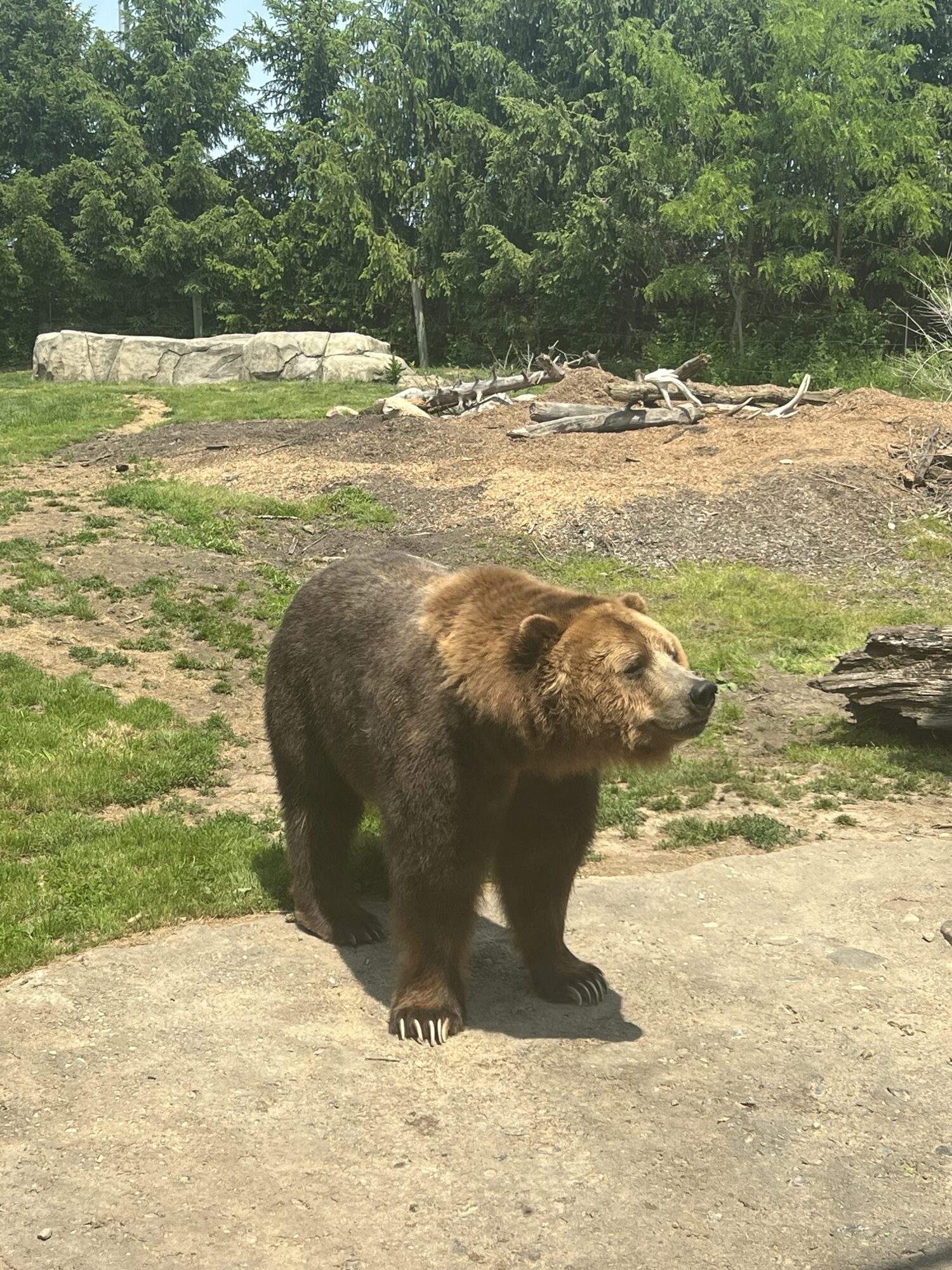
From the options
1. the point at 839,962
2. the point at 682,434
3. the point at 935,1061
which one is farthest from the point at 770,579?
the point at 935,1061

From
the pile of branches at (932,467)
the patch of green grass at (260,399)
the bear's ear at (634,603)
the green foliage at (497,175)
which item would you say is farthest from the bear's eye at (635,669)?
the green foliage at (497,175)

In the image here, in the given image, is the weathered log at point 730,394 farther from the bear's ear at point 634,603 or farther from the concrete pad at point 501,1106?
the bear's ear at point 634,603

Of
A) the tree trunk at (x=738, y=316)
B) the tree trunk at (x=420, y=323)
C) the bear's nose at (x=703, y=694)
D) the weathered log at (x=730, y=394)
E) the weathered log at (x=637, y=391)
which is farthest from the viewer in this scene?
the tree trunk at (x=420, y=323)

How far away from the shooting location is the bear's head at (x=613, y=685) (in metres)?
3.43

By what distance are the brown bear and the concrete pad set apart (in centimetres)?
29

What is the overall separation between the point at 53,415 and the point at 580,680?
16.4 meters

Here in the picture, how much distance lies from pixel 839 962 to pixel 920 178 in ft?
76.4

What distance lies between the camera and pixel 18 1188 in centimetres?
290

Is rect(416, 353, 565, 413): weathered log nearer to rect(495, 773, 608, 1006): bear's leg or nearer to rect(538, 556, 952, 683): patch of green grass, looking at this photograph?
rect(538, 556, 952, 683): patch of green grass

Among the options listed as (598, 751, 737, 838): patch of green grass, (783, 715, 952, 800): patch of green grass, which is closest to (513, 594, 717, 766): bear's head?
(598, 751, 737, 838): patch of green grass

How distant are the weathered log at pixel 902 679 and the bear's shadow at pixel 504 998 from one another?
9.83 ft

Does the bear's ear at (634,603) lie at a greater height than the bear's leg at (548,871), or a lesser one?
greater

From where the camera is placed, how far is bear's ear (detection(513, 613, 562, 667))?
3.58m

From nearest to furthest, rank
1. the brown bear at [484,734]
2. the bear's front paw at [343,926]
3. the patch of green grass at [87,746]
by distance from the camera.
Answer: the brown bear at [484,734], the bear's front paw at [343,926], the patch of green grass at [87,746]
